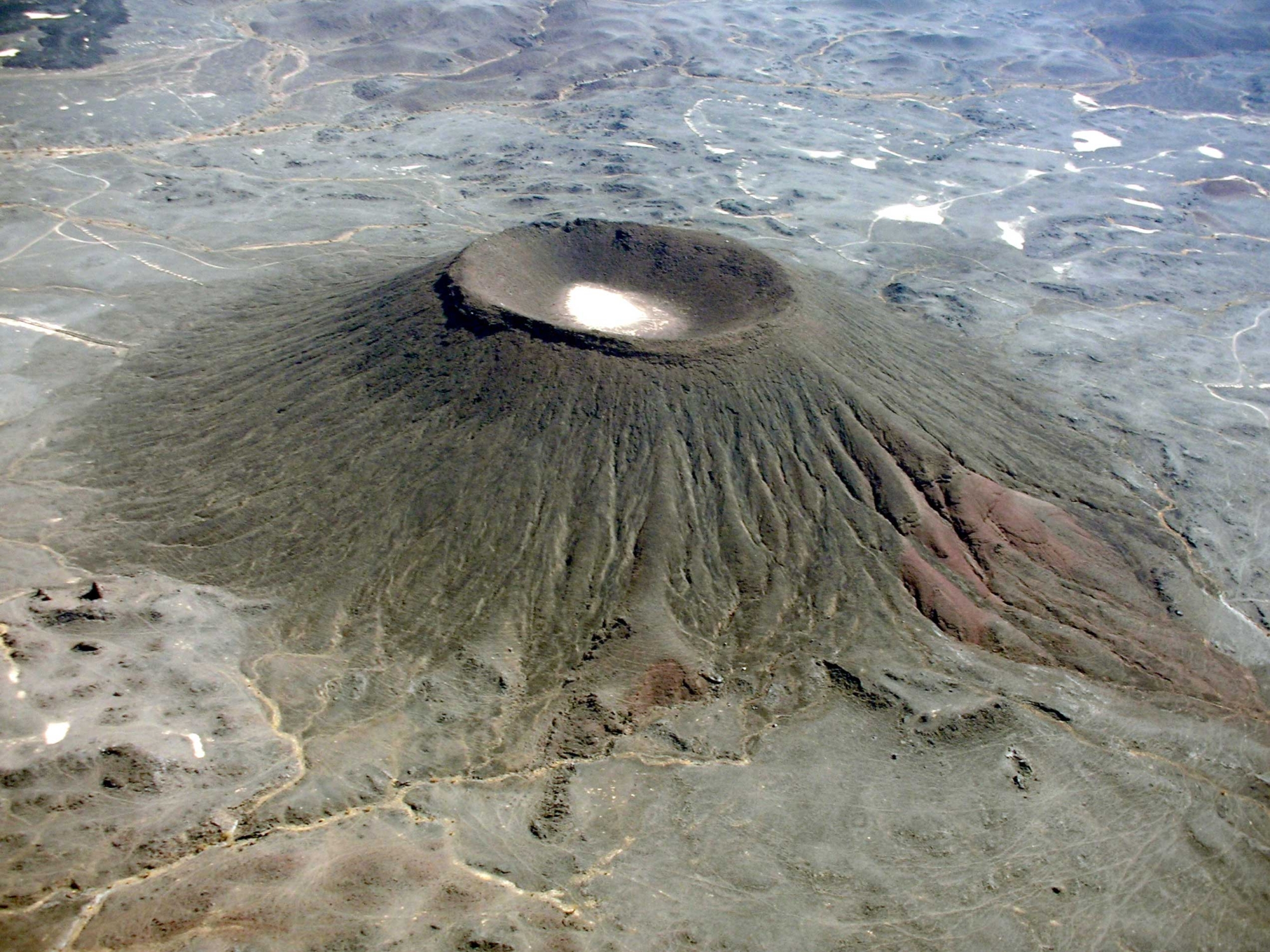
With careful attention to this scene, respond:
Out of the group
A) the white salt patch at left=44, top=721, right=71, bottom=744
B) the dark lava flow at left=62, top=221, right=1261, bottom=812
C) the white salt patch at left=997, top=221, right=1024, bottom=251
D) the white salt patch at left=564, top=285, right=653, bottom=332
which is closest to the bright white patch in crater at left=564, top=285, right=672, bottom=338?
the white salt patch at left=564, top=285, right=653, bottom=332

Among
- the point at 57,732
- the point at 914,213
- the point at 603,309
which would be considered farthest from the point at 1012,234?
the point at 57,732

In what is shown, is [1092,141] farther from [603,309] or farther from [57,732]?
[57,732]

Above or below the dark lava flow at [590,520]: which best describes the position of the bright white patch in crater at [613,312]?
above

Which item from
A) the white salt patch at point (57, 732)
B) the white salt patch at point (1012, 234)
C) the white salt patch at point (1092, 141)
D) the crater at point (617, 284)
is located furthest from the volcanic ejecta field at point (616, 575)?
the white salt patch at point (1092, 141)

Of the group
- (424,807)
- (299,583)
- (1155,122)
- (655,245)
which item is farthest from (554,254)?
(1155,122)

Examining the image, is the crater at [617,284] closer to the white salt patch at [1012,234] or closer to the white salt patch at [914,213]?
the white salt patch at [914,213]
